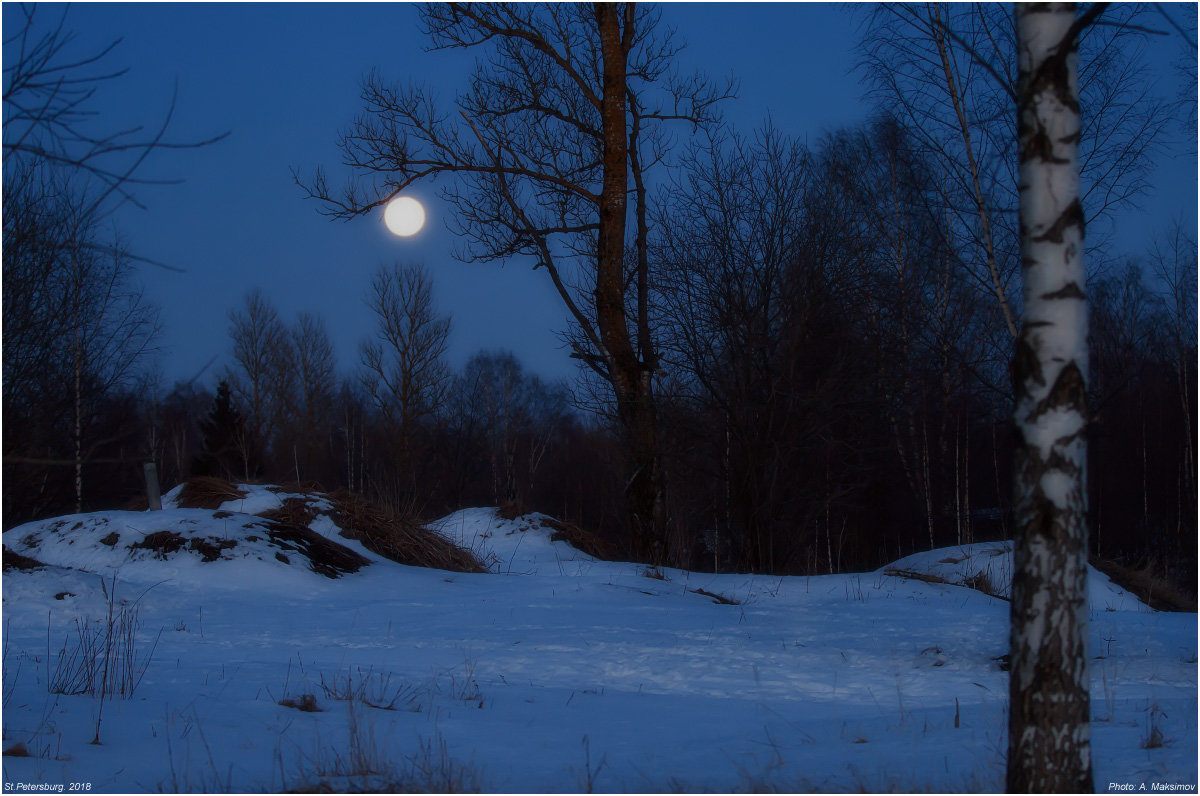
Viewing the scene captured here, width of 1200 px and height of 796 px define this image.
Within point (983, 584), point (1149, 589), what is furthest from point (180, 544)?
point (1149, 589)

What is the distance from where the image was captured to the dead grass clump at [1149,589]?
905 centimetres

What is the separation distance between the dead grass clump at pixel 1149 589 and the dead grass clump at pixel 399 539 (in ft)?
23.9

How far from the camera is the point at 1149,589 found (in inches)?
358

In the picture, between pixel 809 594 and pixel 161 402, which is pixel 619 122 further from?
pixel 161 402

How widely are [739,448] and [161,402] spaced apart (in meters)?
9.76

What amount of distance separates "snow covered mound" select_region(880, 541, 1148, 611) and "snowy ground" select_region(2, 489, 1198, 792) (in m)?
0.20

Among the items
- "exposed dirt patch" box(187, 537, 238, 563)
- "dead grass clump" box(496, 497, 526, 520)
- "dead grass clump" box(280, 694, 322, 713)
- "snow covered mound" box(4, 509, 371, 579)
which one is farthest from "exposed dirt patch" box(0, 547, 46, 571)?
"dead grass clump" box(496, 497, 526, 520)

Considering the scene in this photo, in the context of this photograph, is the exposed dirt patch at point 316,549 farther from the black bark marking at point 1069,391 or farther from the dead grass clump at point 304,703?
the black bark marking at point 1069,391

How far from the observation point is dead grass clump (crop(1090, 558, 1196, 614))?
29.7ft

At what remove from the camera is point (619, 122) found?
11.0 meters

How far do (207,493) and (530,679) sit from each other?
323 inches

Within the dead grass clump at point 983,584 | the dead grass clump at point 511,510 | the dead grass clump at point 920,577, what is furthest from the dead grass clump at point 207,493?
the dead grass clump at point 983,584

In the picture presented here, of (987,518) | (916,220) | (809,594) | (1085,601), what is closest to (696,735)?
(1085,601)

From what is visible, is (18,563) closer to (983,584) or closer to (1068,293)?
(1068,293)
